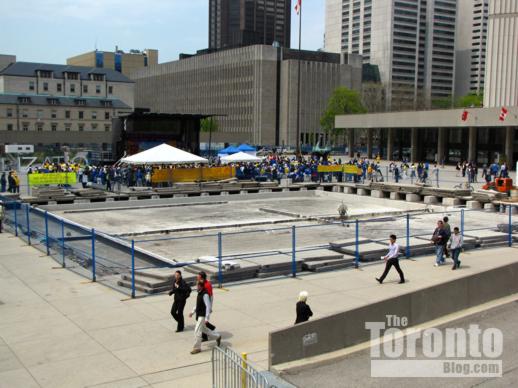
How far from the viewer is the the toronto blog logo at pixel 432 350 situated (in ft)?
33.4

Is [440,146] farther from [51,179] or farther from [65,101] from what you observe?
[65,101]

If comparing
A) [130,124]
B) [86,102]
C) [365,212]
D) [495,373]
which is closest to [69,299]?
[495,373]

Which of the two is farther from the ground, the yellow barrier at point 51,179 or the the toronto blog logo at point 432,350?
the yellow barrier at point 51,179

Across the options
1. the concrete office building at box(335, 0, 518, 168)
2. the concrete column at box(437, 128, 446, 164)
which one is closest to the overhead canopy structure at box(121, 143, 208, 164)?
the concrete office building at box(335, 0, 518, 168)

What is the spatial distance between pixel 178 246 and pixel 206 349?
1082 centimetres

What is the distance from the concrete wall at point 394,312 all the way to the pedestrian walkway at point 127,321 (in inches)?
33.4

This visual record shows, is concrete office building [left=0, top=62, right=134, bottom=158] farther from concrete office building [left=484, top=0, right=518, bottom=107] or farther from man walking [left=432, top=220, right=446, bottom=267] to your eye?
man walking [left=432, top=220, right=446, bottom=267]

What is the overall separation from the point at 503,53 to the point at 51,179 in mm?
58092

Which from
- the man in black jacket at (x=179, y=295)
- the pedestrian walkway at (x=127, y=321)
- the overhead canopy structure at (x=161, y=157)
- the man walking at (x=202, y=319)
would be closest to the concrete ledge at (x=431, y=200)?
the overhead canopy structure at (x=161, y=157)

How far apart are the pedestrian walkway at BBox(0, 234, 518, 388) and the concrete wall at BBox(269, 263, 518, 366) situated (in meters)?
0.85

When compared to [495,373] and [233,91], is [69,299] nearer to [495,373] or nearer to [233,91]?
[495,373]

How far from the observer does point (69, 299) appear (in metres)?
15.0

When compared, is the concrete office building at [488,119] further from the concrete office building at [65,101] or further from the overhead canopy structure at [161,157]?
the concrete office building at [65,101]

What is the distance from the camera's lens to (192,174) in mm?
41750
